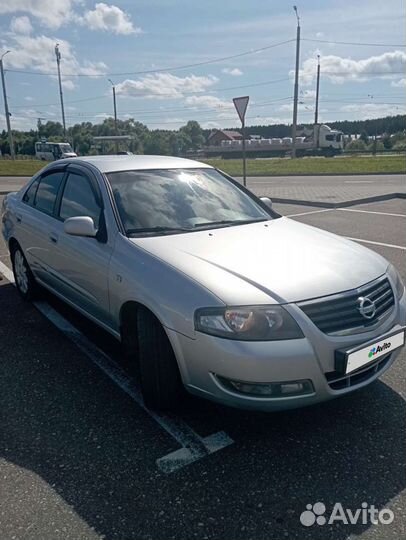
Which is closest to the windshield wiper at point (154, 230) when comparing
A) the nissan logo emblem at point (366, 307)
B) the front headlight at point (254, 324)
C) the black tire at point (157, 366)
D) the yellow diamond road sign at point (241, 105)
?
the black tire at point (157, 366)

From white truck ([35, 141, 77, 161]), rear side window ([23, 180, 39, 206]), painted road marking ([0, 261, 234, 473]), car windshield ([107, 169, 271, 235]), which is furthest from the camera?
white truck ([35, 141, 77, 161])

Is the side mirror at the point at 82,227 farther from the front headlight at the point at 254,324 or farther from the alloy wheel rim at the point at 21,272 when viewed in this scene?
the alloy wheel rim at the point at 21,272

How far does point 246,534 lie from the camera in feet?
6.39

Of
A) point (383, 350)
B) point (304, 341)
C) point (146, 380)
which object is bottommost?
point (146, 380)

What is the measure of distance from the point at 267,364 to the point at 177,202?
1.66 m

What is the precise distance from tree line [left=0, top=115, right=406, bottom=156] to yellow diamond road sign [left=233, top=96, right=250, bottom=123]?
51917 millimetres

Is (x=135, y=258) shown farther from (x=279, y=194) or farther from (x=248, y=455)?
(x=279, y=194)

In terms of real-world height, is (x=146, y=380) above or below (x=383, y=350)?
below

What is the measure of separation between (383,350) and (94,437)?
1.74 metres

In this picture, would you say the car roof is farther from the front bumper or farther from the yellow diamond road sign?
the yellow diamond road sign

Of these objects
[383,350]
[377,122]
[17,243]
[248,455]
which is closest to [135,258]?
[248,455]

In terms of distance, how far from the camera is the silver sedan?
7.55 ft

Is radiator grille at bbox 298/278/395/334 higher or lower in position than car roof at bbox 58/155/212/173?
lower

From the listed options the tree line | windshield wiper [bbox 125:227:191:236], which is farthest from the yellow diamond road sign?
the tree line
